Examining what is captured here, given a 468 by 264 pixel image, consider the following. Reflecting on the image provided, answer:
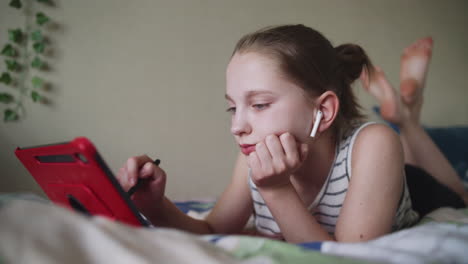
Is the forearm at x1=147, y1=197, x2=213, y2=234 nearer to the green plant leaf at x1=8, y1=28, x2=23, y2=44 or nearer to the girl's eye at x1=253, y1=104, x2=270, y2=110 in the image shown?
the girl's eye at x1=253, y1=104, x2=270, y2=110

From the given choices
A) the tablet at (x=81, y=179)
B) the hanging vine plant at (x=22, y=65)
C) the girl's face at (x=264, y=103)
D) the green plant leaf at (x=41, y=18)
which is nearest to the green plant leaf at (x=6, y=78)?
the hanging vine plant at (x=22, y=65)

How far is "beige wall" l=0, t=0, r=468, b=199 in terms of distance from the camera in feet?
4.68

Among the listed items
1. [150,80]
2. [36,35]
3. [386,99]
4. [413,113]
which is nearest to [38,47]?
[36,35]

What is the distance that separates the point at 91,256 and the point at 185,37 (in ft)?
4.69

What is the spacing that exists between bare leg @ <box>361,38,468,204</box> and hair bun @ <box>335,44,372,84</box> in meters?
0.30

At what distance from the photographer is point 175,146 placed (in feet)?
5.23

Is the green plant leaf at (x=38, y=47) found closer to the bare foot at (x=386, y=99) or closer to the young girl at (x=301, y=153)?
the young girl at (x=301, y=153)

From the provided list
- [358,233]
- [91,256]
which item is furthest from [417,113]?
[91,256]

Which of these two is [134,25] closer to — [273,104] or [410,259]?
[273,104]

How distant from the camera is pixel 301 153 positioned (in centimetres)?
72

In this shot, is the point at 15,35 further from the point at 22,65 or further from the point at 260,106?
the point at 260,106

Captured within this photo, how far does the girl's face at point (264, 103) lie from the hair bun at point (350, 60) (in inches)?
9.8

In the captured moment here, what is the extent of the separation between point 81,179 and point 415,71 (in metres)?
→ 1.48

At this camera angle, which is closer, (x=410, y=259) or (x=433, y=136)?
(x=410, y=259)
